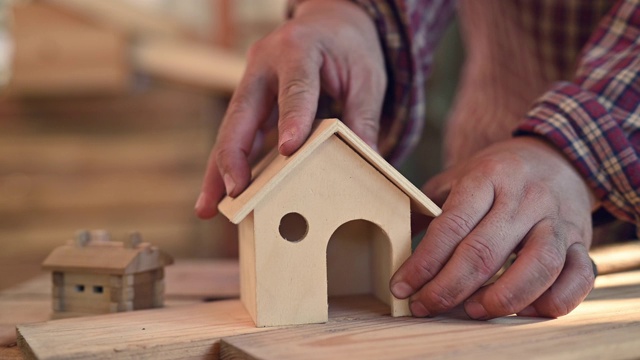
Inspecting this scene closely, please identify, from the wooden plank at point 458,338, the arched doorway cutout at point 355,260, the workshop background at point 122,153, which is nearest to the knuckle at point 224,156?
the arched doorway cutout at point 355,260

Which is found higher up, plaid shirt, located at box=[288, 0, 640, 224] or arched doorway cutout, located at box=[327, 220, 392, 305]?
plaid shirt, located at box=[288, 0, 640, 224]

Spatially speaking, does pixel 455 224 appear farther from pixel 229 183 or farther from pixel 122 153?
pixel 122 153

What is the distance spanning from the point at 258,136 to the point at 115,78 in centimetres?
286

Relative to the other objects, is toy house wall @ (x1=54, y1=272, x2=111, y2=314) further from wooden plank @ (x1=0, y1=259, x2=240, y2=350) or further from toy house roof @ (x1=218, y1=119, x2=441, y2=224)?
toy house roof @ (x1=218, y1=119, x2=441, y2=224)

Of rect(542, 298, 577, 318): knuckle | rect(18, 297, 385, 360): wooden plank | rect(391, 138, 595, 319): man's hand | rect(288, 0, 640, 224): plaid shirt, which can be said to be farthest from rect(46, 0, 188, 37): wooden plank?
rect(542, 298, 577, 318): knuckle

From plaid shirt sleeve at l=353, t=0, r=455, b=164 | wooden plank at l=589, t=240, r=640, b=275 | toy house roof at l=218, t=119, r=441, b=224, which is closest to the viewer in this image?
toy house roof at l=218, t=119, r=441, b=224

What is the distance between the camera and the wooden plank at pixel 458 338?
983 millimetres

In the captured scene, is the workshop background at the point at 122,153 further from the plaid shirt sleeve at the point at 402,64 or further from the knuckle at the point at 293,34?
the knuckle at the point at 293,34

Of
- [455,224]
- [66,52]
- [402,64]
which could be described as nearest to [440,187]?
[455,224]

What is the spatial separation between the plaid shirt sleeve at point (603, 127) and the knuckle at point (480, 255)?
268mm

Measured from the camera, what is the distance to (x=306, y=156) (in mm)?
1159

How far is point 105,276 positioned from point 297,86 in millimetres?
440

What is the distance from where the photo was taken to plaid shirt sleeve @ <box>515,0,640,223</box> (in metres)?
1.33

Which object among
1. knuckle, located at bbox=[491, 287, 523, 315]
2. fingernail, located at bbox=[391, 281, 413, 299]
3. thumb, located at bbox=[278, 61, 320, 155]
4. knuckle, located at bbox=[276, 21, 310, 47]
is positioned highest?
knuckle, located at bbox=[276, 21, 310, 47]
